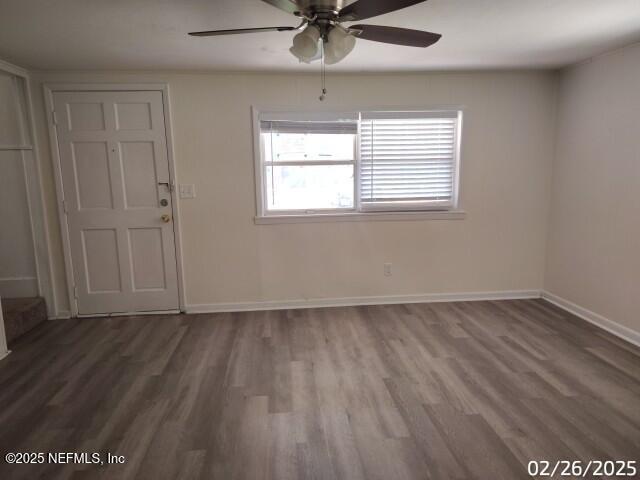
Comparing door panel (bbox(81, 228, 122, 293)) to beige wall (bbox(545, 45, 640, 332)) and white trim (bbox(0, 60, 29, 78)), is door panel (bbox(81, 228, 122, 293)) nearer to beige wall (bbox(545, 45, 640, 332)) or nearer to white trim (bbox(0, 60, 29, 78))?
white trim (bbox(0, 60, 29, 78))

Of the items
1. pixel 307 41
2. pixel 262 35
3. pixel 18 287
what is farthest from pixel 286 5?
pixel 18 287

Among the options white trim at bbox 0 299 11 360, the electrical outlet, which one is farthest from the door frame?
the electrical outlet

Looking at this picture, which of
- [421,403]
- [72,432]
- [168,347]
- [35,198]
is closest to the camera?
[72,432]

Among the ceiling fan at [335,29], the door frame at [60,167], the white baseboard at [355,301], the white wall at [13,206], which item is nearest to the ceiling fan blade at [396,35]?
the ceiling fan at [335,29]

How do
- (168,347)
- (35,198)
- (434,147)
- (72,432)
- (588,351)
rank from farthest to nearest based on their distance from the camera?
(434,147) → (35,198) → (168,347) → (588,351) → (72,432)

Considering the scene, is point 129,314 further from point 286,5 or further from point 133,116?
point 286,5

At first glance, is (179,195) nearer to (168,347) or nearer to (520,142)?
(168,347)

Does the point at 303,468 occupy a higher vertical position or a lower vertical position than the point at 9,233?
lower

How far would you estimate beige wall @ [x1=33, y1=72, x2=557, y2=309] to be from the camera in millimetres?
3543

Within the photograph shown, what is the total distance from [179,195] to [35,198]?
1287 millimetres

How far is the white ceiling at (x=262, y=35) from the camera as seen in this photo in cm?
210

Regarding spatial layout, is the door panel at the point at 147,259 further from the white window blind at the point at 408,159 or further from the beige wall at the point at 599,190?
the beige wall at the point at 599,190

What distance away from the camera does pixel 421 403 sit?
223 centimetres

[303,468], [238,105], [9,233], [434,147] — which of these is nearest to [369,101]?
[434,147]
